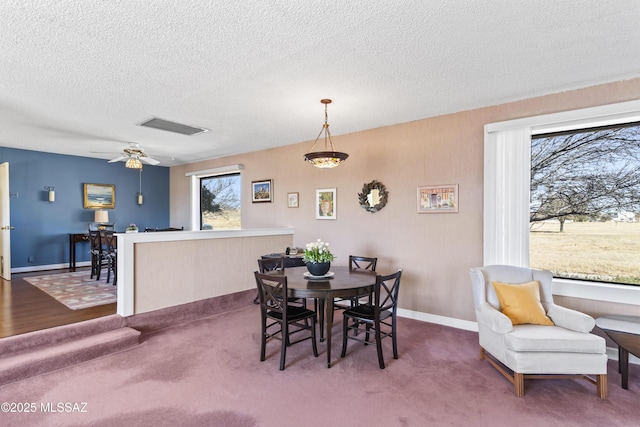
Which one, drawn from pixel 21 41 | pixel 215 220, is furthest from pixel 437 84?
pixel 215 220

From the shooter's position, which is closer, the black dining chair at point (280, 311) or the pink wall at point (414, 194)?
the black dining chair at point (280, 311)

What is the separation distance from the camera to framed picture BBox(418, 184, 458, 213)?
12.6ft

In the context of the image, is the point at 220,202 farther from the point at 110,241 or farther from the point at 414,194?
the point at 414,194

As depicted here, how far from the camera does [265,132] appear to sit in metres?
4.81

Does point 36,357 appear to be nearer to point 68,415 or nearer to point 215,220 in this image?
point 68,415

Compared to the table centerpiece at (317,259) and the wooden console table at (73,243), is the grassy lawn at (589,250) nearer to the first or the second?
the table centerpiece at (317,259)

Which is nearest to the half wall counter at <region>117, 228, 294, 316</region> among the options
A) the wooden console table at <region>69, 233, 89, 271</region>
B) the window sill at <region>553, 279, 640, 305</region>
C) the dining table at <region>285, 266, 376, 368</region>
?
the dining table at <region>285, 266, 376, 368</region>

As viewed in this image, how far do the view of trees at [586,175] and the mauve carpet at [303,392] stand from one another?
4.95ft

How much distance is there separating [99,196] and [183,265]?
4307mm

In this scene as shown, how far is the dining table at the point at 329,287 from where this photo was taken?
9.10 ft

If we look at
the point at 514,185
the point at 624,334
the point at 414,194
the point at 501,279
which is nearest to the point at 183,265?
the point at 414,194

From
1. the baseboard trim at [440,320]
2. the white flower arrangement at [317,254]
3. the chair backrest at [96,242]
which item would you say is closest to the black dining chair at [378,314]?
the white flower arrangement at [317,254]

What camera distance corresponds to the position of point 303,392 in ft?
7.97

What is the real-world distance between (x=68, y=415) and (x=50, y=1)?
2.63 m
